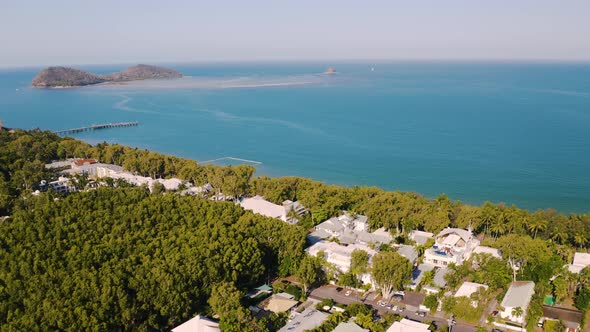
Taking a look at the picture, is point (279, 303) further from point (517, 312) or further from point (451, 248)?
point (451, 248)

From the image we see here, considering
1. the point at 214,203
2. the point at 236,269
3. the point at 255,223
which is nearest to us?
the point at 236,269

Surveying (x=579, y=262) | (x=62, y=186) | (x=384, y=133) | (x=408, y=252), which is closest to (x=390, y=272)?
(x=408, y=252)

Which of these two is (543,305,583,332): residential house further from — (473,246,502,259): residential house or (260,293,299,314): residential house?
(260,293,299,314): residential house

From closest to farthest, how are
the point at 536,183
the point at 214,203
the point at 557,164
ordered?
the point at 214,203
the point at 536,183
the point at 557,164

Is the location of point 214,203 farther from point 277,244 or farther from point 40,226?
point 40,226

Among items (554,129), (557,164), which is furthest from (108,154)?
(554,129)

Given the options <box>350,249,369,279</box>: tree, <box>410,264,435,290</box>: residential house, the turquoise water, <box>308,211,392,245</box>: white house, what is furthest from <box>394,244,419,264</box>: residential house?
the turquoise water
